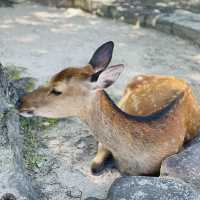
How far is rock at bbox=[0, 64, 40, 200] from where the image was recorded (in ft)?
12.4

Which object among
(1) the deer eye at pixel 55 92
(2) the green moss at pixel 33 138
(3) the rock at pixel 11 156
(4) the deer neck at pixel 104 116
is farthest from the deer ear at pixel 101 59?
(2) the green moss at pixel 33 138

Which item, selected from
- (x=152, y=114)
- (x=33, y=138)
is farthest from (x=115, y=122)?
(x=33, y=138)

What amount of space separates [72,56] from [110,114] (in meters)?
3.14

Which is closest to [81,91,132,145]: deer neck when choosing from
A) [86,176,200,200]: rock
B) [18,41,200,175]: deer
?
[18,41,200,175]: deer

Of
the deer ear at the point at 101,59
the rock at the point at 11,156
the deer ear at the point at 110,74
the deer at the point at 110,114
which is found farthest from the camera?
the deer ear at the point at 101,59

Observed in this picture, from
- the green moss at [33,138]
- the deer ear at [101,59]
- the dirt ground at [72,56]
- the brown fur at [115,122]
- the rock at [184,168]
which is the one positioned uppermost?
the deer ear at [101,59]

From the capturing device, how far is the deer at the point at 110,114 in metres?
4.14

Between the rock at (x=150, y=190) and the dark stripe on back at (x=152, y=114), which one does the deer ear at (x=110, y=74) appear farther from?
the rock at (x=150, y=190)

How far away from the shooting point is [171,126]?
170 inches

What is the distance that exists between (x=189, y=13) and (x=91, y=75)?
460 centimetres

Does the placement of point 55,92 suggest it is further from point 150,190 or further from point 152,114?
Result: point 150,190

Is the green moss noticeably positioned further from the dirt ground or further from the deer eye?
the deer eye

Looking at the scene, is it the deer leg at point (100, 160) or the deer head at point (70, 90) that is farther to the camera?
the deer leg at point (100, 160)

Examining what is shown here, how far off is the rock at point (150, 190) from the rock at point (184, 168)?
0.17 m
